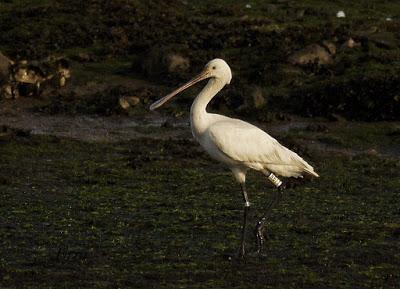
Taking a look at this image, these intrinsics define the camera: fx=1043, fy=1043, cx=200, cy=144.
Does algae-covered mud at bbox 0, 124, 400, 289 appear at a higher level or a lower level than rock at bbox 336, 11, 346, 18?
higher

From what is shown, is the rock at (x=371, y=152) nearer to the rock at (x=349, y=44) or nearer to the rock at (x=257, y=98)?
the rock at (x=257, y=98)

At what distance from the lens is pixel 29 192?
15336 mm

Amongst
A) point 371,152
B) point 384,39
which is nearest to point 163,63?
point 384,39

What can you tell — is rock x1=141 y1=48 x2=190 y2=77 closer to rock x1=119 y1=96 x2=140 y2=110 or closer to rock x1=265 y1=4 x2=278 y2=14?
rock x1=119 y1=96 x2=140 y2=110

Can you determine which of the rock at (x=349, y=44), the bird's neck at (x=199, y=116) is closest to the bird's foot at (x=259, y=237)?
the bird's neck at (x=199, y=116)

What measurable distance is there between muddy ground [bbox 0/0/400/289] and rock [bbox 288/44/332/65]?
20 cm

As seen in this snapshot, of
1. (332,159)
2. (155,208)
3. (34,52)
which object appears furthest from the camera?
(34,52)

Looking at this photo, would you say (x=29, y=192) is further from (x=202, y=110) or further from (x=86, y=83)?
(x=86, y=83)

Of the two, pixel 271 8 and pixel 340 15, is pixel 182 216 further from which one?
pixel 271 8

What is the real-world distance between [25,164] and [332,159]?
536cm

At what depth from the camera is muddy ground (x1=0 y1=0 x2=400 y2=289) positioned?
465 inches

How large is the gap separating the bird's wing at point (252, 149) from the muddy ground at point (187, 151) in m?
0.94

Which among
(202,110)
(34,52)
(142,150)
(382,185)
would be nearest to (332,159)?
(382,185)

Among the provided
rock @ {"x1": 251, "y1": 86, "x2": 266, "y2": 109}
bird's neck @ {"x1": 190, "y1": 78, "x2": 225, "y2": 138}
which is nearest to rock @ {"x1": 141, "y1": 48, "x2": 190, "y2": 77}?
rock @ {"x1": 251, "y1": 86, "x2": 266, "y2": 109}
